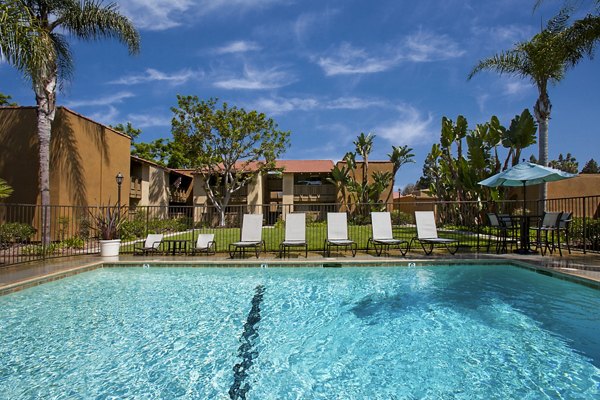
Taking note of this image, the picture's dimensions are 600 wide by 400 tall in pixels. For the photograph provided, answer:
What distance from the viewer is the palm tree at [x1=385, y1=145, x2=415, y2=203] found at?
30938 mm

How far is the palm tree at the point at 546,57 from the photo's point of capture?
10.7m

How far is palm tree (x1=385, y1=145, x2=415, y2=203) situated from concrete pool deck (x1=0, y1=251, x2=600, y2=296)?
21094mm

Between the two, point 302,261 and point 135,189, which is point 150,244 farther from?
point 135,189

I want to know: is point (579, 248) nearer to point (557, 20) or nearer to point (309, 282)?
point (557, 20)

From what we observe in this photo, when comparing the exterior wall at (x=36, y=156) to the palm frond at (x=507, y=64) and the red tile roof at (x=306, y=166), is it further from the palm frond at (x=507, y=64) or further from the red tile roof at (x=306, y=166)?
the palm frond at (x=507, y=64)

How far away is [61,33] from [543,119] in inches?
808

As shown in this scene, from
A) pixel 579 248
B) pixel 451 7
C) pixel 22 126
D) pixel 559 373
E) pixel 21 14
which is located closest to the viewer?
pixel 559 373

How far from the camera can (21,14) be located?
7.50 meters

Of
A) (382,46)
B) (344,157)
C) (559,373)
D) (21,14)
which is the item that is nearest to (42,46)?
(21,14)

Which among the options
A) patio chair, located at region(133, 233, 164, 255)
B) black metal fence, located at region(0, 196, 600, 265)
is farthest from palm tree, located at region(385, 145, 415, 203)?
patio chair, located at region(133, 233, 164, 255)

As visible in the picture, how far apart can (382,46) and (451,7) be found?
10.7 feet

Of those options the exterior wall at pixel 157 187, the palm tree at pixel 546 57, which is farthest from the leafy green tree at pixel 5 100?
the palm tree at pixel 546 57

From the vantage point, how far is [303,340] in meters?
4.70

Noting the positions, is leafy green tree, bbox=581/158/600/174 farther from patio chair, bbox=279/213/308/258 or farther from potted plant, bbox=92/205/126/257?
Answer: potted plant, bbox=92/205/126/257
